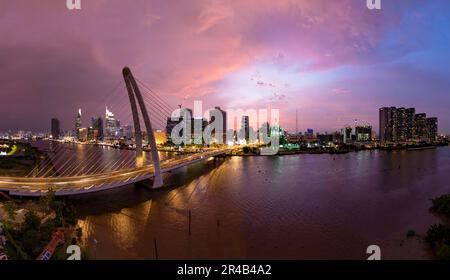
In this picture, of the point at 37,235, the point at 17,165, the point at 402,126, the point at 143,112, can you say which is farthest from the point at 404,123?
the point at 37,235

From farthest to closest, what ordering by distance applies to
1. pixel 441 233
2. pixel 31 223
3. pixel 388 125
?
pixel 388 125 < pixel 441 233 < pixel 31 223

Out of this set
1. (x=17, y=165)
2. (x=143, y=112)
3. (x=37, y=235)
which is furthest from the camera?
(x=17, y=165)

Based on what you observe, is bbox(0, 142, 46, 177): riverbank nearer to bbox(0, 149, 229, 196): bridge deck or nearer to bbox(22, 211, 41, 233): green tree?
bbox(0, 149, 229, 196): bridge deck

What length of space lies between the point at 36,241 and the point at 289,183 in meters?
22.9

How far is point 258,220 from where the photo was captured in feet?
53.0

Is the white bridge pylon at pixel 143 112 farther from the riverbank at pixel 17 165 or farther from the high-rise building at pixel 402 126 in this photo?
the high-rise building at pixel 402 126

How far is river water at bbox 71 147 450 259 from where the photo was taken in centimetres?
1175

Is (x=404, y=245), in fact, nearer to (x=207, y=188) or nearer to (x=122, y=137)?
(x=207, y=188)

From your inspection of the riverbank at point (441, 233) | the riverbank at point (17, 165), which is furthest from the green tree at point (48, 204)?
the riverbank at point (17, 165)

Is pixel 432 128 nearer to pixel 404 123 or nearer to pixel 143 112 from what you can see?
pixel 404 123

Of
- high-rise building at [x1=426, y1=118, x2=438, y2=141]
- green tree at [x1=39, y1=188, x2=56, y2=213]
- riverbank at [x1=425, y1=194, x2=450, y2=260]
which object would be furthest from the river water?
high-rise building at [x1=426, y1=118, x2=438, y2=141]

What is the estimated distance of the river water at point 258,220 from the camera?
38.5ft
